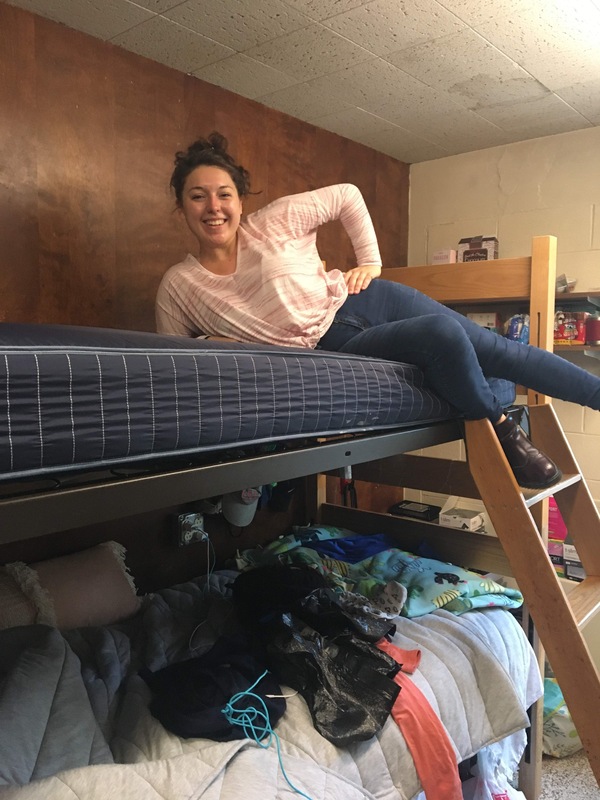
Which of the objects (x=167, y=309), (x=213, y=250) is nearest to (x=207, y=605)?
(x=167, y=309)

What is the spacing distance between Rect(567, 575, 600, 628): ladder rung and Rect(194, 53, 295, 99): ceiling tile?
6.28 feet

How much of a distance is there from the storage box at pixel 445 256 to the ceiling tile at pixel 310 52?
1012 millimetres

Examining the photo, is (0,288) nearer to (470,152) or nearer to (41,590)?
(41,590)

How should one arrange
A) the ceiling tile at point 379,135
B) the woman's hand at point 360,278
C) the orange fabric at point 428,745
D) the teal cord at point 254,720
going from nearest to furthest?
1. the teal cord at point 254,720
2. the orange fabric at point 428,745
3. the woman's hand at point 360,278
4. the ceiling tile at point 379,135

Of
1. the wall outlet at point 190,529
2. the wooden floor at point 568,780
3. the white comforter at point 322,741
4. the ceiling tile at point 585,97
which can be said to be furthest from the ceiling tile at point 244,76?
the wooden floor at point 568,780

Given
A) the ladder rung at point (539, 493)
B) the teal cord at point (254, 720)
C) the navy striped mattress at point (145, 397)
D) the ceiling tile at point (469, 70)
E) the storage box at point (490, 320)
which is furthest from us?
the storage box at point (490, 320)

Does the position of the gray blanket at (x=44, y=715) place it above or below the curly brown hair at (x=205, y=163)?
below

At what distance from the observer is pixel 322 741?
4.37ft

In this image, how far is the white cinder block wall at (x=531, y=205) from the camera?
264 centimetres

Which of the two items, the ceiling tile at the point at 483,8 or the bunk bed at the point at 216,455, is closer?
the bunk bed at the point at 216,455

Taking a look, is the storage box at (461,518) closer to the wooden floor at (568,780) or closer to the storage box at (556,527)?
the storage box at (556,527)

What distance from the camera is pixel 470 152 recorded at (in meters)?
2.96

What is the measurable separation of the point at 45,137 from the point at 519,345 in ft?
4.69

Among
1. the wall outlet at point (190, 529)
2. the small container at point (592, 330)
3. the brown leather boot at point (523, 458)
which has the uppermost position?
the small container at point (592, 330)
